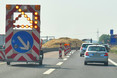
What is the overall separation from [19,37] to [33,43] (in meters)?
0.87

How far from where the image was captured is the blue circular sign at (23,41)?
1844 centimetres

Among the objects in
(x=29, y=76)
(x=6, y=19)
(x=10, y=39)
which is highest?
(x=6, y=19)

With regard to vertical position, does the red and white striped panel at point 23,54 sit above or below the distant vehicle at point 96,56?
above

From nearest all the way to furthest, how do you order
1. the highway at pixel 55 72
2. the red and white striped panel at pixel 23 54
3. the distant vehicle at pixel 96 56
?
the highway at pixel 55 72, the red and white striped panel at pixel 23 54, the distant vehicle at pixel 96 56

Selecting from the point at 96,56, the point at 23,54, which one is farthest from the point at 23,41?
the point at 96,56

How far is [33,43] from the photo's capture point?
18.5 meters

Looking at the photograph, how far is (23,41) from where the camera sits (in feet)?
60.5

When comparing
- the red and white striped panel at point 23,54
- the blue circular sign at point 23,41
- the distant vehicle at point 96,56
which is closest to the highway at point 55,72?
the red and white striped panel at point 23,54

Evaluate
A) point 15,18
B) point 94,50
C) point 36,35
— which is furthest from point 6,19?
point 94,50

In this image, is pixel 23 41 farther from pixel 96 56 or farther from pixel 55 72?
pixel 96 56

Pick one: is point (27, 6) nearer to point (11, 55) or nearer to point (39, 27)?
point (39, 27)

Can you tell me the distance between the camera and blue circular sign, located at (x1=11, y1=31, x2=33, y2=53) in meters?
18.4

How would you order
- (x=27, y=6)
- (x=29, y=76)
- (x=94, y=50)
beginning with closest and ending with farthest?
(x=29, y=76), (x=27, y=6), (x=94, y=50)

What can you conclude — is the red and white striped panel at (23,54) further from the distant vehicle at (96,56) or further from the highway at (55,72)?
the distant vehicle at (96,56)
